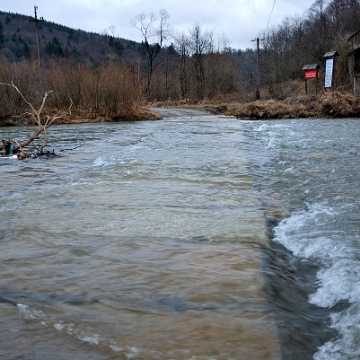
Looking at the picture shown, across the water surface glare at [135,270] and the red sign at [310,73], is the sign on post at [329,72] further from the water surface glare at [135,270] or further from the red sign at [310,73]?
the water surface glare at [135,270]

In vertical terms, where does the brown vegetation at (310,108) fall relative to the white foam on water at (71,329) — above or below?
above

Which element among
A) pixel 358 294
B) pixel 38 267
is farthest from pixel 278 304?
pixel 38 267

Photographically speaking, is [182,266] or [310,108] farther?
[310,108]

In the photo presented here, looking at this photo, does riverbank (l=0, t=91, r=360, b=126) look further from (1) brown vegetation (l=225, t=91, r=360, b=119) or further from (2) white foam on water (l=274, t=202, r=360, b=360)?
(2) white foam on water (l=274, t=202, r=360, b=360)

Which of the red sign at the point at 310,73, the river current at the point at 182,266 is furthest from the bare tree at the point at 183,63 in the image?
the river current at the point at 182,266

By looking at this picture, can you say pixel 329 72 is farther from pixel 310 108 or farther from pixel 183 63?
pixel 183 63

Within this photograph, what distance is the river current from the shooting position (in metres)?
2.58

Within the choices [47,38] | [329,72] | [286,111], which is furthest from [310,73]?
[47,38]

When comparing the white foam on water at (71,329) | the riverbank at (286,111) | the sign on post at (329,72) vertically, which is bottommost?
the white foam on water at (71,329)

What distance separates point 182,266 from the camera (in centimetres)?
367

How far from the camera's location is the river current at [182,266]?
8.46 ft

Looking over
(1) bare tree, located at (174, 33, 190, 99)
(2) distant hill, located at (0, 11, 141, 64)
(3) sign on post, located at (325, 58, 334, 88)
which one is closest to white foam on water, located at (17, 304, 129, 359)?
(3) sign on post, located at (325, 58, 334, 88)

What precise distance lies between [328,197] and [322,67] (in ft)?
150

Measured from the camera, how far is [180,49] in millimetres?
55250
